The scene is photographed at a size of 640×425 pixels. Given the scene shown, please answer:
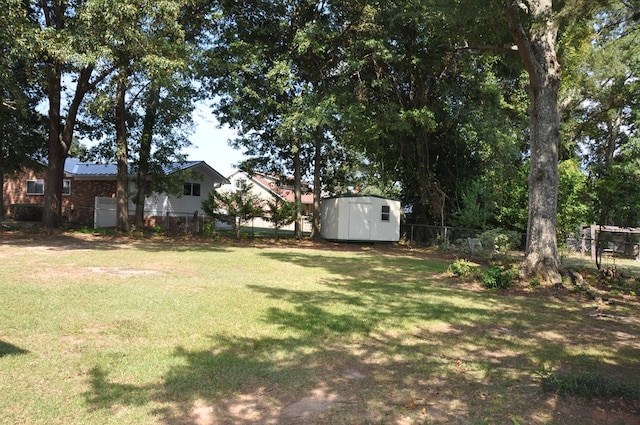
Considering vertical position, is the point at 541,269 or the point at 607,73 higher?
the point at 607,73

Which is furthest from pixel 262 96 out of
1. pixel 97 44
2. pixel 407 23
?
pixel 97 44

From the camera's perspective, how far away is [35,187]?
3025 cm

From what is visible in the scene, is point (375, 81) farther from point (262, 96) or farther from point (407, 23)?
point (262, 96)

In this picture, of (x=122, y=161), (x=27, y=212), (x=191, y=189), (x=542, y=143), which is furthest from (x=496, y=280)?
(x=27, y=212)

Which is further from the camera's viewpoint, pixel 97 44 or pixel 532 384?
pixel 97 44

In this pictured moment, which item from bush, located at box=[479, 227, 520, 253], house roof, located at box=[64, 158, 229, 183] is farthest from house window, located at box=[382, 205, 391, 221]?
house roof, located at box=[64, 158, 229, 183]

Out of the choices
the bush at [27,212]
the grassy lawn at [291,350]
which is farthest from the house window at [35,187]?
the grassy lawn at [291,350]

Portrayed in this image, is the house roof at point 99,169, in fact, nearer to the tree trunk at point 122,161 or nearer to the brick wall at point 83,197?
the brick wall at point 83,197

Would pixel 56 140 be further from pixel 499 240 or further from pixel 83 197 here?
pixel 499 240

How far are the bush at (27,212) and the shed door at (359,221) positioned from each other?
19.1 meters

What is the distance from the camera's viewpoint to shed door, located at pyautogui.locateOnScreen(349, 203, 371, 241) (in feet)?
73.7

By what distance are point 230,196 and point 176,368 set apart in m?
17.6

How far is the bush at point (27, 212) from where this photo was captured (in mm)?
27984

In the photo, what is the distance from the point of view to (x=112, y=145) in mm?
21547
